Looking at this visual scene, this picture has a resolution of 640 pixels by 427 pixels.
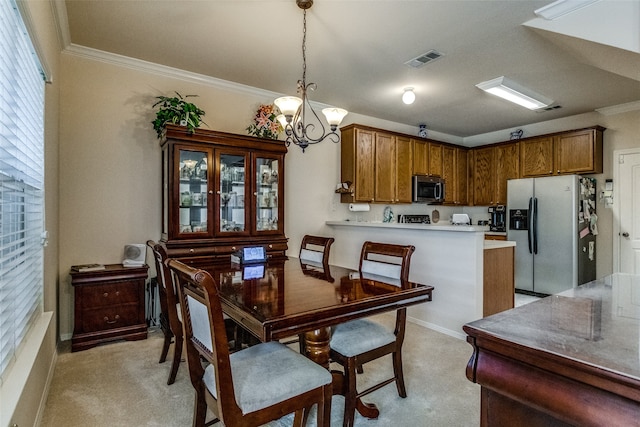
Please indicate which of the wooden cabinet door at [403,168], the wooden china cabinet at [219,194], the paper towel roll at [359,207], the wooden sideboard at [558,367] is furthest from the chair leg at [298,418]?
the wooden cabinet door at [403,168]

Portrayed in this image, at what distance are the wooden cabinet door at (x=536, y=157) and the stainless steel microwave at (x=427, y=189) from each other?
1.23m

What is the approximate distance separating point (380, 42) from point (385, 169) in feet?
7.28

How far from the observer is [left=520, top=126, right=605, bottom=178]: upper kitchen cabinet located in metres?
4.56

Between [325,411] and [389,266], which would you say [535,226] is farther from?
[325,411]

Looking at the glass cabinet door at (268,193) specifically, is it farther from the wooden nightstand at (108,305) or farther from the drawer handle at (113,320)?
the drawer handle at (113,320)

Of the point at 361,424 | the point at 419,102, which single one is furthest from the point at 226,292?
the point at 419,102

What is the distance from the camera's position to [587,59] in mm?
2752

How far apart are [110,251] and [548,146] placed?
5758mm

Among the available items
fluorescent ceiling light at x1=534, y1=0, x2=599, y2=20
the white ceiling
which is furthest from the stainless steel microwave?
fluorescent ceiling light at x1=534, y1=0, x2=599, y2=20

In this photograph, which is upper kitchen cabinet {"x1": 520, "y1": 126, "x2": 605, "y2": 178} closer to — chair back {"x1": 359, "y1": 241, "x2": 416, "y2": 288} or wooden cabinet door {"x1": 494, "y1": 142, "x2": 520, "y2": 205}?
wooden cabinet door {"x1": 494, "y1": 142, "x2": 520, "y2": 205}

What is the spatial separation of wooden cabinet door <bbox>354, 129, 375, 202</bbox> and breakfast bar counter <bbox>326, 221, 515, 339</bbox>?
867mm

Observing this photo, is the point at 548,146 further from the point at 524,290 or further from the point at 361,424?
the point at 361,424

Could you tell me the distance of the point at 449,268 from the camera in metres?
3.27

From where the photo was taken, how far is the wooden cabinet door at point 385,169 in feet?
15.7
